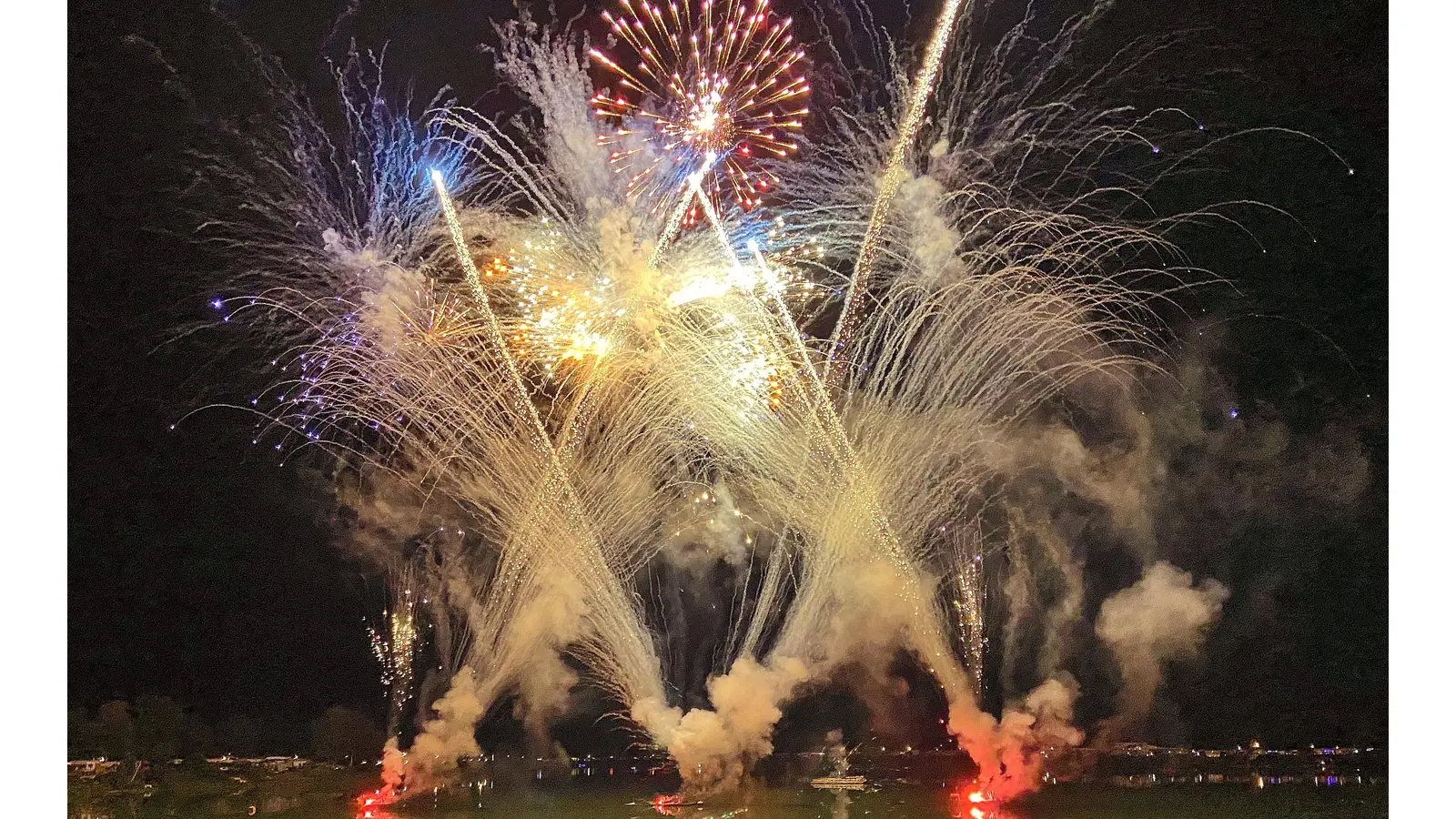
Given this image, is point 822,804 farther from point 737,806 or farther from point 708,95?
point 708,95

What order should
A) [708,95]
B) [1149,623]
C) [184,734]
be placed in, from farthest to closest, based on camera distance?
1. [184,734]
2. [1149,623]
3. [708,95]

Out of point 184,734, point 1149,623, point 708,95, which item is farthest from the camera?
point 184,734

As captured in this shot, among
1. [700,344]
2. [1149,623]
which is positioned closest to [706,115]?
[700,344]

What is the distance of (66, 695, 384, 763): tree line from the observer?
5047 mm

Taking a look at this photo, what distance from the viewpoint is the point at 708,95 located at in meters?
4.81

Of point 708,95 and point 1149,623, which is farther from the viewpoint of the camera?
point 1149,623

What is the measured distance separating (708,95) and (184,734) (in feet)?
13.0

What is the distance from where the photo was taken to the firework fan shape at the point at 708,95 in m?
4.80

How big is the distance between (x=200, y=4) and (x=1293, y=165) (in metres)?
5.20

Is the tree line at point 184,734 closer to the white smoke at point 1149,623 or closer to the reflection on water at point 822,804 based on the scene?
the reflection on water at point 822,804

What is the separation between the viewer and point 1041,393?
4918 mm

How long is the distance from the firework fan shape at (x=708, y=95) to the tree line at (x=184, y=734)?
2.94 metres

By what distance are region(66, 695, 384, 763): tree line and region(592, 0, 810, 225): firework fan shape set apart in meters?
2.94
